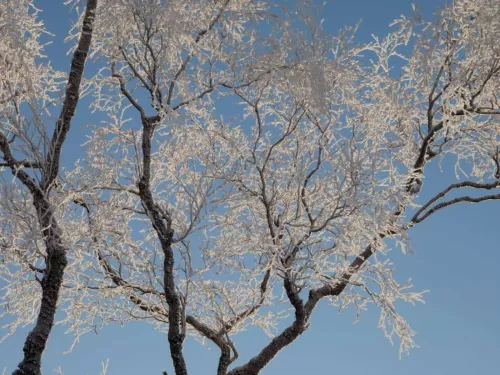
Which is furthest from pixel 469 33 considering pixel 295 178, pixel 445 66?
pixel 295 178

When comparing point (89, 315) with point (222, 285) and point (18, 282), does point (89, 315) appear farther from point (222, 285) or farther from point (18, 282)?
point (222, 285)

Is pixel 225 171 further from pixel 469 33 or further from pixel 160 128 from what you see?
pixel 469 33

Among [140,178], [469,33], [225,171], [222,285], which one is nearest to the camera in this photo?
[140,178]

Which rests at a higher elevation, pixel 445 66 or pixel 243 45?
pixel 445 66

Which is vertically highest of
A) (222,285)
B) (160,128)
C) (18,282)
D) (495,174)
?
(495,174)

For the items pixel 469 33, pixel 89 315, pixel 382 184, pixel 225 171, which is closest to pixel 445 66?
pixel 469 33

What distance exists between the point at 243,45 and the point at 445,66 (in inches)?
102

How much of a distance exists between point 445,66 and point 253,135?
249cm

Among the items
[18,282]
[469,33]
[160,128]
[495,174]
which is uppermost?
[469,33]

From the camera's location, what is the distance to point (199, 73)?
23.2 feet

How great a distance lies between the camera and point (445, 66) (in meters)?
7.84

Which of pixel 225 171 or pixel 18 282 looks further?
pixel 18 282

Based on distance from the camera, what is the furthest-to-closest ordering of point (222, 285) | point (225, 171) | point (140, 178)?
point (222, 285) → point (225, 171) → point (140, 178)

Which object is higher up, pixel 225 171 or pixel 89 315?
pixel 225 171
